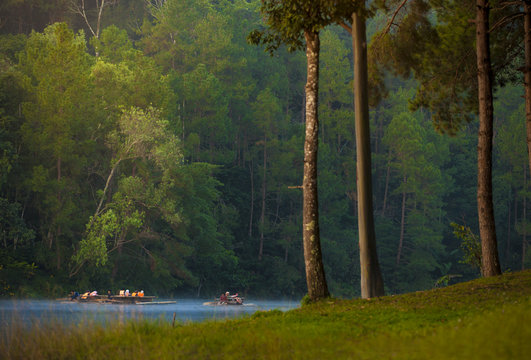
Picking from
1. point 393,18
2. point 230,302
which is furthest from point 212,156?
point 393,18

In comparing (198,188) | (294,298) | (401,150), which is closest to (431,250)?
(401,150)

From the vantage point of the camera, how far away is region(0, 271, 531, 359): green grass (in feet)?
25.8

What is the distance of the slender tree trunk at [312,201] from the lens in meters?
14.6

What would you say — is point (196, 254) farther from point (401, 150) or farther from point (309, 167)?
point (309, 167)

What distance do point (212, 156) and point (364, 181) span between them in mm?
36981

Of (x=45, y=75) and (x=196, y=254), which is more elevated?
(x=45, y=75)

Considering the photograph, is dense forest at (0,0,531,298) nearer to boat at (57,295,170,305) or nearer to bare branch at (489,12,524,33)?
bare branch at (489,12,524,33)

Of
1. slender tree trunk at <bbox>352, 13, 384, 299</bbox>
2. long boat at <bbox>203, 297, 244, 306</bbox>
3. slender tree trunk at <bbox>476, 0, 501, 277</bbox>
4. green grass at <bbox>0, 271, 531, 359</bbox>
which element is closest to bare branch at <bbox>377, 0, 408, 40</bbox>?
slender tree trunk at <bbox>352, 13, 384, 299</bbox>

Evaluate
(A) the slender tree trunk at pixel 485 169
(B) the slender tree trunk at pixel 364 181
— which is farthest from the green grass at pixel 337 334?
(A) the slender tree trunk at pixel 485 169

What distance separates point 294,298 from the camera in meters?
51.0

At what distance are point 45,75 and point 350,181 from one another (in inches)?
1160

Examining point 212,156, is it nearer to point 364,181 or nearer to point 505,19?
point 505,19

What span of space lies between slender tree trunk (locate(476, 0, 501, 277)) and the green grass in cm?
231

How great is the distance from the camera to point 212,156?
5250 centimetres
